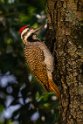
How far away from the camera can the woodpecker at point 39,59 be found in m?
3.56

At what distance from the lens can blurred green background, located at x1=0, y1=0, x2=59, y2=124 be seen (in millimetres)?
4727

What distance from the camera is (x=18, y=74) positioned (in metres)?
4.95

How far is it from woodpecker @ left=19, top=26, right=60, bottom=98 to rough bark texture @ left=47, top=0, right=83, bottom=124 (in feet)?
0.81

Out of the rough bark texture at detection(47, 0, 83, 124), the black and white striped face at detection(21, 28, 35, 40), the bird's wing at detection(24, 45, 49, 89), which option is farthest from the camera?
the black and white striped face at detection(21, 28, 35, 40)

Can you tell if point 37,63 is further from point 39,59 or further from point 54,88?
point 54,88

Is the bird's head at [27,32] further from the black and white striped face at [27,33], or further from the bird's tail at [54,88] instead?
the bird's tail at [54,88]

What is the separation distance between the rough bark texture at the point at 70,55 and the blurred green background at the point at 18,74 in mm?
1402

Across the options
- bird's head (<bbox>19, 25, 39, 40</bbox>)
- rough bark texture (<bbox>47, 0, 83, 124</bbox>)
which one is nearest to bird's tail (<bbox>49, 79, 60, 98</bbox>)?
rough bark texture (<bbox>47, 0, 83, 124</bbox>)

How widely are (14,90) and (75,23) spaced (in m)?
1.99

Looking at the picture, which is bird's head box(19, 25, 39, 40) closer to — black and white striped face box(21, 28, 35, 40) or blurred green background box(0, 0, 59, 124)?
black and white striped face box(21, 28, 35, 40)

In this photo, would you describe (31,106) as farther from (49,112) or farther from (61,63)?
(61,63)

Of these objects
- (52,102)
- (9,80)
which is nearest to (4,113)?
(9,80)

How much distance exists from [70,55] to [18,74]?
6.27 feet

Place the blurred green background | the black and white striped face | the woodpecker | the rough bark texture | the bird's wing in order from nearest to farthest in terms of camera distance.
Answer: the rough bark texture → the woodpecker → the bird's wing → the black and white striped face → the blurred green background
